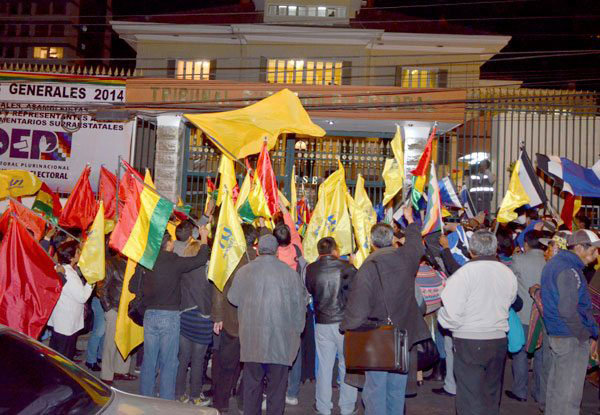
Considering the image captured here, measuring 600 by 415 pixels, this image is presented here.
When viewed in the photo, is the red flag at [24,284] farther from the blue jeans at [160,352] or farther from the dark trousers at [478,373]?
the dark trousers at [478,373]

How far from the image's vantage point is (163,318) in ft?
24.4

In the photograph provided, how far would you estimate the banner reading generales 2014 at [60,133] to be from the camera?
54.6 ft

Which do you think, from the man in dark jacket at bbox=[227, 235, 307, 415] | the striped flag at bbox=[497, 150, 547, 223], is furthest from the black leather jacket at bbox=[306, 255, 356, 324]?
the striped flag at bbox=[497, 150, 547, 223]

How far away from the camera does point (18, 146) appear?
16906 millimetres

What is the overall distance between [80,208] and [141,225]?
13.1ft

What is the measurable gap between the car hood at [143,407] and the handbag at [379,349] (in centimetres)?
249

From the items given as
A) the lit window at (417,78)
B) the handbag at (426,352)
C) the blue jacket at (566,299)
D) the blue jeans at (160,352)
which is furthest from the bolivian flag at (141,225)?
the lit window at (417,78)

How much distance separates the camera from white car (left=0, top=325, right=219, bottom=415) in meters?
3.50

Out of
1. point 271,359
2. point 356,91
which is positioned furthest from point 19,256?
point 356,91

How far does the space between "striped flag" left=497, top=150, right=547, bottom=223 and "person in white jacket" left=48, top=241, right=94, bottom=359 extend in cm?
591

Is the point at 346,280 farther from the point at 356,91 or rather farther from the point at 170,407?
the point at 356,91

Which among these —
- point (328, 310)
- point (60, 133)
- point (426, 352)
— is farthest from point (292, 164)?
point (426, 352)

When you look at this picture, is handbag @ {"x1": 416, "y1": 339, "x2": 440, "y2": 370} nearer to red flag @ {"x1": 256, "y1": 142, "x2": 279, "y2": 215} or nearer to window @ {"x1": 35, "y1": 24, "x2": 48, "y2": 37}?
red flag @ {"x1": 256, "y1": 142, "x2": 279, "y2": 215}

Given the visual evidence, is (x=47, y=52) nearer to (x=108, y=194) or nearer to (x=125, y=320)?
(x=108, y=194)
